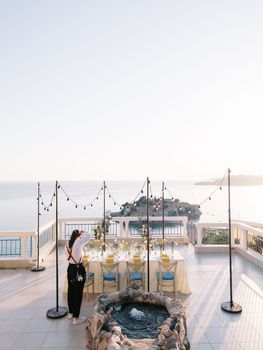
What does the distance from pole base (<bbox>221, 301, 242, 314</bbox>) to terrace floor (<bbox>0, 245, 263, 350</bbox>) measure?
86mm

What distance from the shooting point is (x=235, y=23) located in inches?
306

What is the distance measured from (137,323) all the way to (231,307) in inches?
87.2

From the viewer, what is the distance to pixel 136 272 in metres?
7.30

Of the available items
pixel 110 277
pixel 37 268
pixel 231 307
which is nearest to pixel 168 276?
pixel 110 277

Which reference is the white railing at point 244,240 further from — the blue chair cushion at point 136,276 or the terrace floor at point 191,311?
the blue chair cushion at point 136,276

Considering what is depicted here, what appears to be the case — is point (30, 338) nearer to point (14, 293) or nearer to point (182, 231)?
point (14, 293)

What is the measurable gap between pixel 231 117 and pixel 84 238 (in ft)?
39.1

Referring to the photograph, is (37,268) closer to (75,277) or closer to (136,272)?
(136,272)

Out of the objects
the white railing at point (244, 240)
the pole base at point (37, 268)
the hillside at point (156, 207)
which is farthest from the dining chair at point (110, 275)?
the white railing at point (244, 240)

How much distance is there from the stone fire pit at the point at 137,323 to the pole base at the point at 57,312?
1.12m

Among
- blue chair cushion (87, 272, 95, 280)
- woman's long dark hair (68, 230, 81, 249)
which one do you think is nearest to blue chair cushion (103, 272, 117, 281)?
blue chair cushion (87, 272, 95, 280)

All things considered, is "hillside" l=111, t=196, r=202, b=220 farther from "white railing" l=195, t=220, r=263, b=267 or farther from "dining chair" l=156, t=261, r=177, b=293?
"dining chair" l=156, t=261, r=177, b=293

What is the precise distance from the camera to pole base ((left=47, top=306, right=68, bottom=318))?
5.93 meters

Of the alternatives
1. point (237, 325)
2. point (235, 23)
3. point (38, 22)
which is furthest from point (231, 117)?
point (237, 325)
